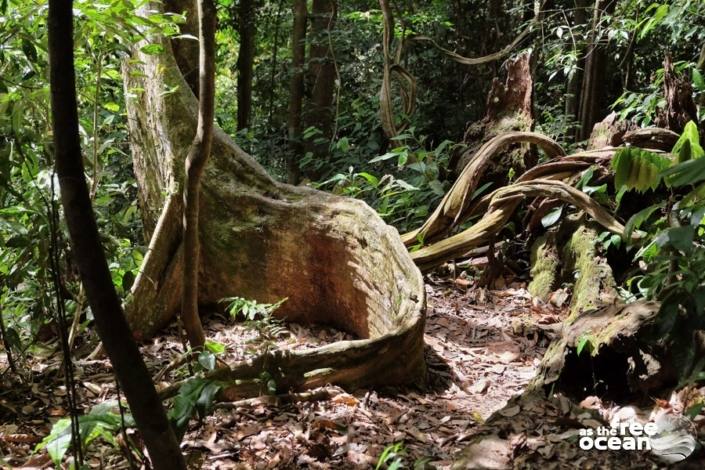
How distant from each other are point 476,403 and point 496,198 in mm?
2193

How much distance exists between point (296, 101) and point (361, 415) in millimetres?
5950

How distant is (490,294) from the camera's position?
506 centimetres

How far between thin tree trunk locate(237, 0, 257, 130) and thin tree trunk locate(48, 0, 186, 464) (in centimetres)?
818

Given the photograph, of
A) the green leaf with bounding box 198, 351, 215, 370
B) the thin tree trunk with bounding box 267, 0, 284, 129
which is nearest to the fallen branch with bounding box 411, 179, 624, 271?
the green leaf with bounding box 198, 351, 215, 370

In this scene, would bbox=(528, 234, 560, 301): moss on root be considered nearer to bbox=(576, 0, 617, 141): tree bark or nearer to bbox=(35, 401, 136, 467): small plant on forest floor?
bbox=(576, 0, 617, 141): tree bark

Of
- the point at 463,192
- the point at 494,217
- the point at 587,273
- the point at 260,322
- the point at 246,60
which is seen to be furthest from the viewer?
the point at 246,60

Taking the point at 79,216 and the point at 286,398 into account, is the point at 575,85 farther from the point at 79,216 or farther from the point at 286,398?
the point at 79,216

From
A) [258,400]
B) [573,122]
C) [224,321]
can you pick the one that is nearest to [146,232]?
[224,321]

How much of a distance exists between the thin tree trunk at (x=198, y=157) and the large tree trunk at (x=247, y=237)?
1.04 metres

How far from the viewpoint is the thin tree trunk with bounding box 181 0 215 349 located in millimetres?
2494

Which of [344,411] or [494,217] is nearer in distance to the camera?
[344,411]

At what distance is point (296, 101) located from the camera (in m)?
8.38

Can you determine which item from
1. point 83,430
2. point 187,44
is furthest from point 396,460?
point 187,44

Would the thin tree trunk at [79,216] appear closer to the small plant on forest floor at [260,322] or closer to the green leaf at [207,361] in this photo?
the green leaf at [207,361]
